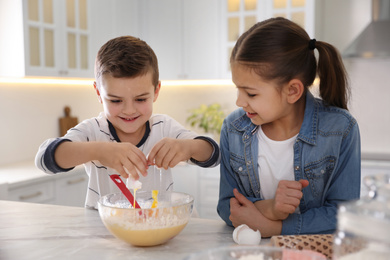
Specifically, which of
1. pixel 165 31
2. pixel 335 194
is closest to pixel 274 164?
pixel 335 194

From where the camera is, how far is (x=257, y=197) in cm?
127

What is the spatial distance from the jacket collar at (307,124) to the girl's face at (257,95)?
3.1 inches

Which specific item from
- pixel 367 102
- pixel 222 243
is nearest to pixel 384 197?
pixel 222 243

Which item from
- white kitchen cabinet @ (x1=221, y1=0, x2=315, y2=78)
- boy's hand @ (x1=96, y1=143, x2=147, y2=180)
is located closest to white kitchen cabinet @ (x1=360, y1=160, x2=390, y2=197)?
white kitchen cabinet @ (x1=221, y1=0, x2=315, y2=78)

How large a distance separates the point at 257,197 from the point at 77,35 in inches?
93.1

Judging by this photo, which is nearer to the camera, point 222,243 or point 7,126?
point 222,243

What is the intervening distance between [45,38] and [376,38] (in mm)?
2504

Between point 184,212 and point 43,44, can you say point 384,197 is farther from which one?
point 43,44

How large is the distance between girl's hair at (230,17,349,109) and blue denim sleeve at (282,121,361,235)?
163 millimetres

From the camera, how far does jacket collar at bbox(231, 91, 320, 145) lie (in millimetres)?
1186

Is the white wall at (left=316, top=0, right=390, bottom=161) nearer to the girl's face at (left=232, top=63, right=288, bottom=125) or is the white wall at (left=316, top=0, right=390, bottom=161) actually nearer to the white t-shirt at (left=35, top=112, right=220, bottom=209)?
the white t-shirt at (left=35, top=112, right=220, bottom=209)

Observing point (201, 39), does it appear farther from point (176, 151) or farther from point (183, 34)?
point (176, 151)

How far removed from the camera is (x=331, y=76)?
1.23m

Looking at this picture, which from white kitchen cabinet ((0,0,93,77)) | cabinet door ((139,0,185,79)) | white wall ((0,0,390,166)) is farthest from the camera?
cabinet door ((139,0,185,79))
